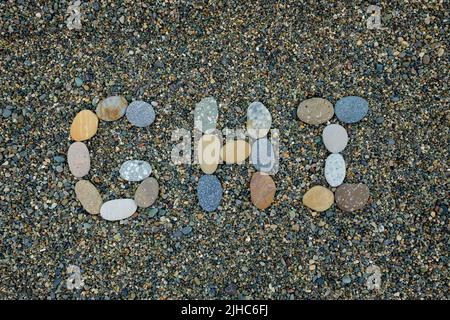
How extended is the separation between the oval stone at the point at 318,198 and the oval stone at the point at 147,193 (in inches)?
16.2

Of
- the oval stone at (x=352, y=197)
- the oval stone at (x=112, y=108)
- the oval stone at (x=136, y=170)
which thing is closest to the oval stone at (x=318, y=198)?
the oval stone at (x=352, y=197)

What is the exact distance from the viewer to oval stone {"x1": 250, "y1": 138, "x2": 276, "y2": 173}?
127 cm

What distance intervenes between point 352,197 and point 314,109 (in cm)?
26

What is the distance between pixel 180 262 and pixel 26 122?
1.90ft

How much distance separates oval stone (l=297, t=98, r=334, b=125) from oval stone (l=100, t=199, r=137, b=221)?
532mm

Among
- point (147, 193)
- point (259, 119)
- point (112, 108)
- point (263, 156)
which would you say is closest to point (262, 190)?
point (263, 156)

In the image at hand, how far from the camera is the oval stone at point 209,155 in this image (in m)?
1.27

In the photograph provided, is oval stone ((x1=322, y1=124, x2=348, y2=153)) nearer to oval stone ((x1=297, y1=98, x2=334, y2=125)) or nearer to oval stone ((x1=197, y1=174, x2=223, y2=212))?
oval stone ((x1=297, y1=98, x2=334, y2=125))

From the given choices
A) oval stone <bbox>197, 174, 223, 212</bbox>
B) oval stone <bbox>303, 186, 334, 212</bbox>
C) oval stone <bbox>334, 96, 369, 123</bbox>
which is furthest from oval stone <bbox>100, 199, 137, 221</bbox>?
oval stone <bbox>334, 96, 369, 123</bbox>

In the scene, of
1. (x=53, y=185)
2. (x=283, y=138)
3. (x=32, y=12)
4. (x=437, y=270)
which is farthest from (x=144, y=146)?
(x=437, y=270)

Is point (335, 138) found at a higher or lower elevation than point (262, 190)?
higher

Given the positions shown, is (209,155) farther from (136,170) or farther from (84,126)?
(84,126)

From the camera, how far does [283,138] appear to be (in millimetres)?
1277

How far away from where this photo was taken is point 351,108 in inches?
49.9
